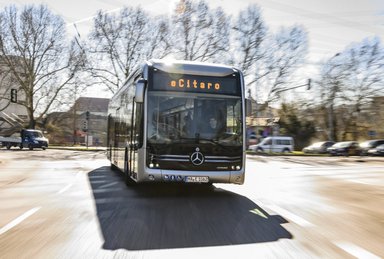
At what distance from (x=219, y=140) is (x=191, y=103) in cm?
98

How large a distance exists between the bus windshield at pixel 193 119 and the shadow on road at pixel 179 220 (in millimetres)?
1222

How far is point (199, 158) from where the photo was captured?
9.42 metres

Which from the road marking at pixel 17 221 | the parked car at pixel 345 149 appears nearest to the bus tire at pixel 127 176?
the road marking at pixel 17 221

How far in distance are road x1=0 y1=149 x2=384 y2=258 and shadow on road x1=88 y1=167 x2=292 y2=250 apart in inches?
0.5

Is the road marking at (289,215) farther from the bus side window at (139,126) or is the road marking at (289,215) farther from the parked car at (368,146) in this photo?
the parked car at (368,146)

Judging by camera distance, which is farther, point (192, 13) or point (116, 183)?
point (192, 13)

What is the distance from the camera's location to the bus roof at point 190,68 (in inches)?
393

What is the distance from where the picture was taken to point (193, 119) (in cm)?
962

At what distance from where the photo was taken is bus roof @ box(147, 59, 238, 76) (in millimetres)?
9977

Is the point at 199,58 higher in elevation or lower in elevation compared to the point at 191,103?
higher

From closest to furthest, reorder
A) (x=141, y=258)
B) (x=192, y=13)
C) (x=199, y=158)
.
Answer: (x=141, y=258), (x=199, y=158), (x=192, y=13)

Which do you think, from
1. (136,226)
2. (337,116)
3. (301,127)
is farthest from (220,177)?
(337,116)

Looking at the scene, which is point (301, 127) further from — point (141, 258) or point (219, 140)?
point (141, 258)

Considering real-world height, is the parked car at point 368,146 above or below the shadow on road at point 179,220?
above
